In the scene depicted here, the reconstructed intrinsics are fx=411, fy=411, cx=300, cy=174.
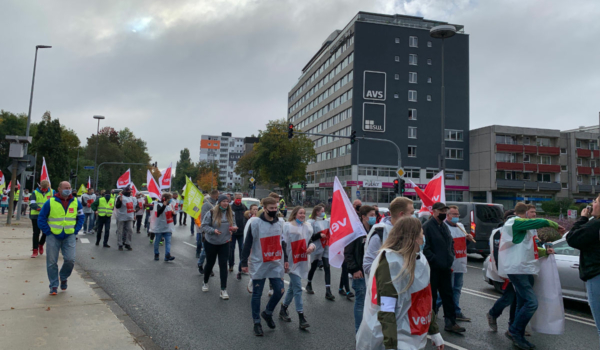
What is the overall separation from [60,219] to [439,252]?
6016 millimetres

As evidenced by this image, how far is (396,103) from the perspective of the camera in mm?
57906

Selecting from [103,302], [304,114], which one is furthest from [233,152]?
[103,302]

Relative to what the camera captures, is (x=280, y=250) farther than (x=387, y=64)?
No

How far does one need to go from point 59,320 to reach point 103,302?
1042 millimetres

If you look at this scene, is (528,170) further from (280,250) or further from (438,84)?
(280,250)

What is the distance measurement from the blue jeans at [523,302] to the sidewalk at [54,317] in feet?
15.0

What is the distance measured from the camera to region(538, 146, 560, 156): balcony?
198 feet

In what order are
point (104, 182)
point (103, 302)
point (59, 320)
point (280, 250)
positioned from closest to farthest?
point (59, 320) < point (280, 250) < point (103, 302) < point (104, 182)

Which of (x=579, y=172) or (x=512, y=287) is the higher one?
(x=579, y=172)

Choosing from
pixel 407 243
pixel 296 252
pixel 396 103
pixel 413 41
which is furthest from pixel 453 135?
pixel 407 243

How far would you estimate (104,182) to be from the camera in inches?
2970

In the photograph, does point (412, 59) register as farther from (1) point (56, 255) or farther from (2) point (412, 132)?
(1) point (56, 255)

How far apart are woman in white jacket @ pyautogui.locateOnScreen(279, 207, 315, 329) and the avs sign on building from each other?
51.9 meters

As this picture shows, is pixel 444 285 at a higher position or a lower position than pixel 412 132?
lower
